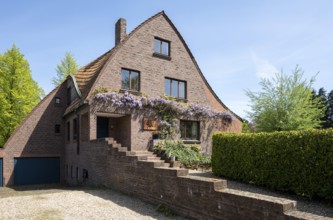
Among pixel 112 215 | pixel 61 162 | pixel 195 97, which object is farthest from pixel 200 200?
pixel 61 162

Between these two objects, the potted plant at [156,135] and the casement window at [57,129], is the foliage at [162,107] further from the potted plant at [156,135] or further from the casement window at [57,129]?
the casement window at [57,129]

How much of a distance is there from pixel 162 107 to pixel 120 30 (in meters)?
6.25

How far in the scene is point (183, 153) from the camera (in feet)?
54.2

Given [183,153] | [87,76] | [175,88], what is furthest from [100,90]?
[183,153]

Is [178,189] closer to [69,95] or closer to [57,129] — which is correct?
[69,95]

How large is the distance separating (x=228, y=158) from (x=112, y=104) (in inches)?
280

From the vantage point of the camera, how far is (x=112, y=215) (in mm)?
7699

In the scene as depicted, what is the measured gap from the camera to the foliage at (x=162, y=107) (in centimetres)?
1577

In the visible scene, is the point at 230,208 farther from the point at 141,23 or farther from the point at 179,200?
the point at 141,23

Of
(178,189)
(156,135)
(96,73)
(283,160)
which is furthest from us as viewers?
(156,135)

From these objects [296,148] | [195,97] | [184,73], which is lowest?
[296,148]

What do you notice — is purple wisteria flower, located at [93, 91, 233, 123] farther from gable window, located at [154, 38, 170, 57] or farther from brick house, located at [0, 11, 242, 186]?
gable window, located at [154, 38, 170, 57]

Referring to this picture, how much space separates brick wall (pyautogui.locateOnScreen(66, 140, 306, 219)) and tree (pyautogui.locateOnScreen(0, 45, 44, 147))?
16.9 m

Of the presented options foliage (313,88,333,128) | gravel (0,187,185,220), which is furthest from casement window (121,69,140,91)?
foliage (313,88,333,128)
